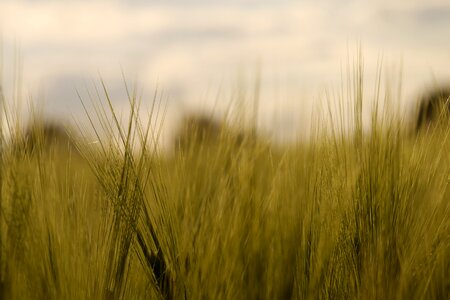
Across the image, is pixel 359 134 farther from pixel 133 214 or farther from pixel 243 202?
pixel 133 214

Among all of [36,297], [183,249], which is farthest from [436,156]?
[36,297]

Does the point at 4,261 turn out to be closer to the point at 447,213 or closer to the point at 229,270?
the point at 229,270

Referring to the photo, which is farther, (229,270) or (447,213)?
(447,213)

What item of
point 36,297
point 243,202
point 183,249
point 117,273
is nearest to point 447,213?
point 243,202

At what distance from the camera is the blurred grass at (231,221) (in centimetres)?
137

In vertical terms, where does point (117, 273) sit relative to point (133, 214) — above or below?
below

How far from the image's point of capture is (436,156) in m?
1.79

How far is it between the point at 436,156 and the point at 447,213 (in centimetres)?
21

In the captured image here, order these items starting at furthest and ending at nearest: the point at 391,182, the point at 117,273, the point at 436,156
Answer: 1. the point at 436,156
2. the point at 391,182
3. the point at 117,273

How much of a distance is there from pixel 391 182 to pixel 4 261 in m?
0.80

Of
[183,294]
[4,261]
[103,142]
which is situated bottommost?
[183,294]

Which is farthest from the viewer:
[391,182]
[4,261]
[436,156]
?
[436,156]

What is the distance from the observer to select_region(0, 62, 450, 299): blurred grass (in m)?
1.37

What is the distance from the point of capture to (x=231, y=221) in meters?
1.52
